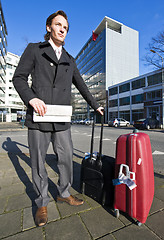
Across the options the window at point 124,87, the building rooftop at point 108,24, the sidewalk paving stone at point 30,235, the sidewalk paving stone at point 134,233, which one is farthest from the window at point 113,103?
the sidewalk paving stone at point 30,235

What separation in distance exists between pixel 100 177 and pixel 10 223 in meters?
1.04

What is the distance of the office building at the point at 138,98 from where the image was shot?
2562cm

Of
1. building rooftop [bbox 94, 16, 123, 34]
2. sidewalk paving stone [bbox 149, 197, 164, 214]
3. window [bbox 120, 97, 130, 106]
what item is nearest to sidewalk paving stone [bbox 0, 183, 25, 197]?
sidewalk paving stone [bbox 149, 197, 164, 214]

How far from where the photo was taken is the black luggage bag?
1.58 metres

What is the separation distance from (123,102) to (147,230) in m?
35.8

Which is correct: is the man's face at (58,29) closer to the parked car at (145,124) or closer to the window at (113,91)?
the parked car at (145,124)

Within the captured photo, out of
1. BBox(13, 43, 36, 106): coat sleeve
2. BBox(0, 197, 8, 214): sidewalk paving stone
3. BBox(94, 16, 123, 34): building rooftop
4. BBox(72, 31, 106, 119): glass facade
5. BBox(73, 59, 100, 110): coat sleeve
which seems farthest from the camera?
BBox(94, 16, 123, 34): building rooftop

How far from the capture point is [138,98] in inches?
1210

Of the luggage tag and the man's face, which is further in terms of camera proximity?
the man's face

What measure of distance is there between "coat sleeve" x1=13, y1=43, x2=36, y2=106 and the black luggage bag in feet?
3.01

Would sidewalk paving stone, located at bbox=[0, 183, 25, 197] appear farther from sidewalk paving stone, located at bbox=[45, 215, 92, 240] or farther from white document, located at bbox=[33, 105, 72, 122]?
white document, located at bbox=[33, 105, 72, 122]

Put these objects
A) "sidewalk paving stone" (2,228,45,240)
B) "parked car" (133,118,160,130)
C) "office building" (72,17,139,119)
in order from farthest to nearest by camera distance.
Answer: "office building" (72,17,139,119), "parked car" (133,118,160,130), "sidewalk paving stone" (2,228,45,240)

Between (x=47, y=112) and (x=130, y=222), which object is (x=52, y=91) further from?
(x=130, y=222)

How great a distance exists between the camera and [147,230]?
1283mm
